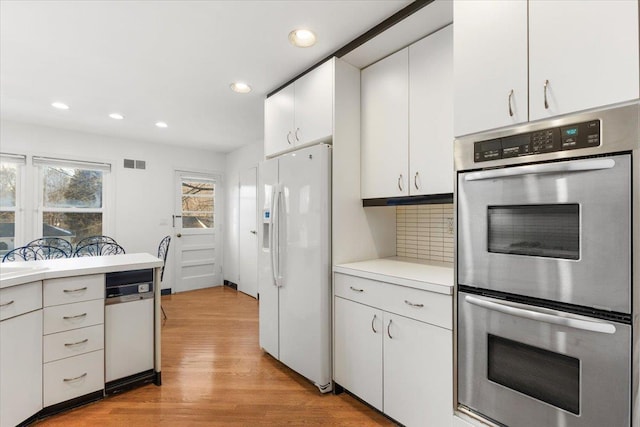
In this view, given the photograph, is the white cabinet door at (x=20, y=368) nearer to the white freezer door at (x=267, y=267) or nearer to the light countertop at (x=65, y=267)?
the light countertop at (x=65, y=267)

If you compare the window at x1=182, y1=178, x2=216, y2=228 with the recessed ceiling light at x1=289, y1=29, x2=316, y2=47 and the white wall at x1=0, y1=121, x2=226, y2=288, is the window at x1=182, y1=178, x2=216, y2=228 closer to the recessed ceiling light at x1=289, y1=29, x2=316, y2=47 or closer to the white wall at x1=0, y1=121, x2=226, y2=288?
the white wall at x1=0, y1=121, x2=226, y2=288

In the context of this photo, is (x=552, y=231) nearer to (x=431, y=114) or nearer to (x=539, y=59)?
(x=539, y=59)

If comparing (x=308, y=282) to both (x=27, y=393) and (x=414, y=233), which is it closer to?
(x=414, y=233)

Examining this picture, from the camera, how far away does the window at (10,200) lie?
3898mm

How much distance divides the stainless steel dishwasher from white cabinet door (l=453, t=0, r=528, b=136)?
2.35m

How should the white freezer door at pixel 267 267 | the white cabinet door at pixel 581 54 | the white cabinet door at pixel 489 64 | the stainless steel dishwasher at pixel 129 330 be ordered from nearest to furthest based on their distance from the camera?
the white cabinet door at pixel 581 54, the white cabinet door at pixel 489 64, the stainless steel dishwasher at pixel 129 330, the white freezer door at pixel 267 267

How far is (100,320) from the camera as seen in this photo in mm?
2107

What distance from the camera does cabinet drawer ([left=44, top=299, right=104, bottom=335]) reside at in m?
1.95

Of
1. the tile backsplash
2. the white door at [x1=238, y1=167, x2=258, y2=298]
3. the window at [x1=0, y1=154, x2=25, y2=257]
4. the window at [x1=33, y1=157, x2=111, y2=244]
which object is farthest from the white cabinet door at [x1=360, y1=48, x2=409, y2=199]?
the window at [x1=0, y1=154, x2=25, y2=257]

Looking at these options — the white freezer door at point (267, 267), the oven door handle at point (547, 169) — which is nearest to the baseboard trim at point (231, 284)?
the white freezer door at point (267, 267)

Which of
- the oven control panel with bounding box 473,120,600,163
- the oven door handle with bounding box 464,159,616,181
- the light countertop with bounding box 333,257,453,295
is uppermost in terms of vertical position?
the oven control panel with bounding box 473,120,600,163

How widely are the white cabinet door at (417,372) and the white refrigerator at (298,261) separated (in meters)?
0.54

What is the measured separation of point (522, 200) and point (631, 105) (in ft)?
1.39

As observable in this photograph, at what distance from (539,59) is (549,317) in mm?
974
